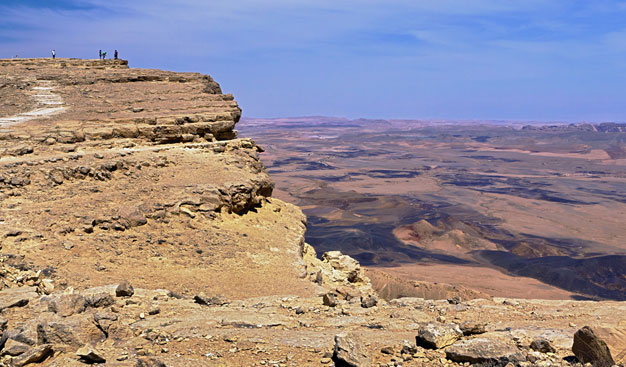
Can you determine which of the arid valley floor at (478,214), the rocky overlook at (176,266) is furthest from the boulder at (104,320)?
the arid valley floor at (478,214)

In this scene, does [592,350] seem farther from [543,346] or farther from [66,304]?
[66,304]

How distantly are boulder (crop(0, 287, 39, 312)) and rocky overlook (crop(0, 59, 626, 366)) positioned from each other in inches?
1.1

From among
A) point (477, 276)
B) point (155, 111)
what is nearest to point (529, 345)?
point (155, 111)

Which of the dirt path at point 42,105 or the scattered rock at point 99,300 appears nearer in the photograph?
the scattered rock at point 99,300

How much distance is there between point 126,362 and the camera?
17.6 feet

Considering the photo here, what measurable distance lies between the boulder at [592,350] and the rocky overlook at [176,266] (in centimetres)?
2

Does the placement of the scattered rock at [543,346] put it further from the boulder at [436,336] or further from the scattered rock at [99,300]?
the scattered rock at [99,300]

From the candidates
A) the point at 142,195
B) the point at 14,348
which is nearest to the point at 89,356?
the point at 14,348

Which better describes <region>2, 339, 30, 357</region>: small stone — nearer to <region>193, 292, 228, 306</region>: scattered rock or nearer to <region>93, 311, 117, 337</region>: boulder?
<region>93, 311, 117, 337</region>: boulder

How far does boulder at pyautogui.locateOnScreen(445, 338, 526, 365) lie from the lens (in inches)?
206

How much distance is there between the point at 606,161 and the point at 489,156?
2562cm

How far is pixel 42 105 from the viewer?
18.1m

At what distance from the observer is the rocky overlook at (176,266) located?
571 centimetres

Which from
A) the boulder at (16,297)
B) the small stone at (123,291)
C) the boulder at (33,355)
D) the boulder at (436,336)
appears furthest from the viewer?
the small stone at (123,291)
